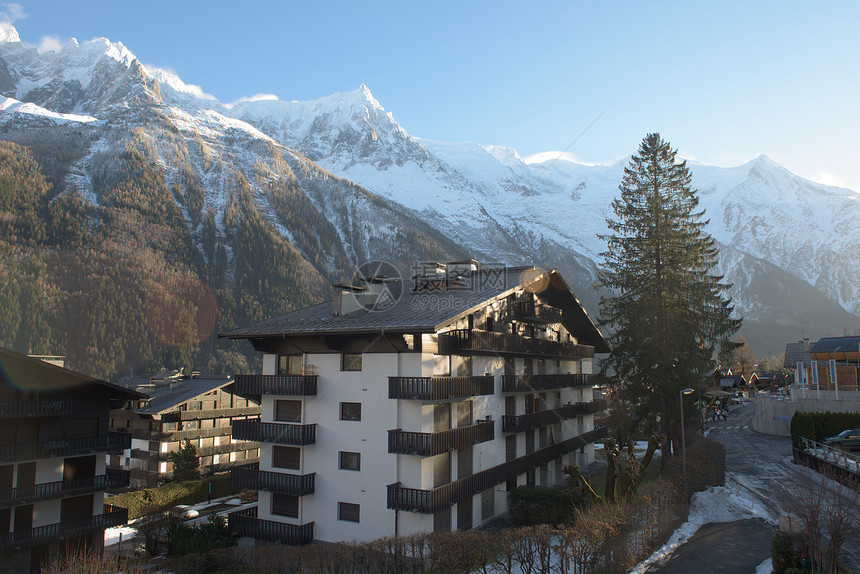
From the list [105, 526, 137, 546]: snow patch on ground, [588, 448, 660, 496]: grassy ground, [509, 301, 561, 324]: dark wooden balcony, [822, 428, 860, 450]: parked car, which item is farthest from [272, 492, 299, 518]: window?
[822, 428, 860, 450]: parked car

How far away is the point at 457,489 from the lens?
27.4m

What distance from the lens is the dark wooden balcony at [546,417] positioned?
3366 cm

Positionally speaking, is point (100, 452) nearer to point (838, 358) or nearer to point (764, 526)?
point (764, 526)

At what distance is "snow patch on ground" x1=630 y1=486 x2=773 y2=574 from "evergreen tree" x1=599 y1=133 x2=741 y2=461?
8.70m

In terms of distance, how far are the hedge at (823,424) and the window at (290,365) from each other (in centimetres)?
3545

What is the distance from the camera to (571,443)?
44.8 m

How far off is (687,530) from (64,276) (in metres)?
158

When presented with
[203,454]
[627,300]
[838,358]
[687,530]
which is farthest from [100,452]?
[838,358]

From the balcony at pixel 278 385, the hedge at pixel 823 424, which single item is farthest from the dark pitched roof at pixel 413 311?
the hedge at pixel 823 424

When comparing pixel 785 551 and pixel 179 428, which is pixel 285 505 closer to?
pixel 785 551

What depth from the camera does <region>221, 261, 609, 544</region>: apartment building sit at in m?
26.2

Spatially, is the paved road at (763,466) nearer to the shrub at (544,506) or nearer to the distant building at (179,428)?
the shrub at (544,506)

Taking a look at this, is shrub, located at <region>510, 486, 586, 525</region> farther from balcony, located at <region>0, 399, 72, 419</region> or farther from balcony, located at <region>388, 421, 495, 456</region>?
balcony, located at <region>0, 399, 72, 419</region>

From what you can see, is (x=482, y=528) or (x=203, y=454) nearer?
(x=482, y=528)
